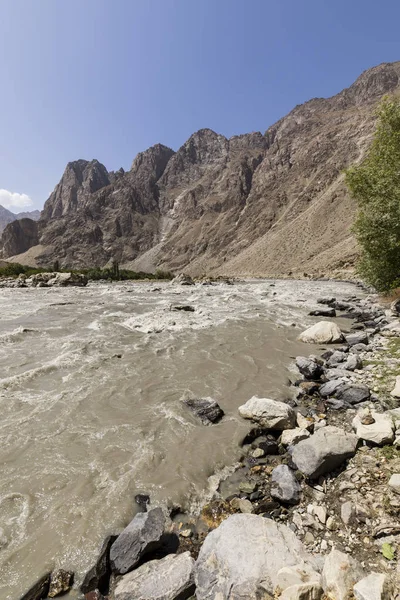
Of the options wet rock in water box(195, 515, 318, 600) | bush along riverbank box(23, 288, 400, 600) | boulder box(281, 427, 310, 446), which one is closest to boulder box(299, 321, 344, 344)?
bush along riverbank box(23, 288, 400, 600)

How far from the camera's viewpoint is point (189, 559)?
135 inches

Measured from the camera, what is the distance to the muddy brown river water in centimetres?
411

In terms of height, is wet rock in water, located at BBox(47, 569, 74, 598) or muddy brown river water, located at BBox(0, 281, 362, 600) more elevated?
muddy brown river water, located at BBox(0, 281, 362, 600)

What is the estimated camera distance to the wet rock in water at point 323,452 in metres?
4.66

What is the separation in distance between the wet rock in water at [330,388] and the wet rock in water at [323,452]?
8.28 feet

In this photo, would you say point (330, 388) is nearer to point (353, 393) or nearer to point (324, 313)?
point (353, 393)

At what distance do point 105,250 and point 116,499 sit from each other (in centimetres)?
20684

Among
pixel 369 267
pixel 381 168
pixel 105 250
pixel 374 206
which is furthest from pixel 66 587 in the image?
pixel 105 250

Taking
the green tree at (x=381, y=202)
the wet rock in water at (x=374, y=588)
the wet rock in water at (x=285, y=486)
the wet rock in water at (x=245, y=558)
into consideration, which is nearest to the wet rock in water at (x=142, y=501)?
the wet rock in water at (x=245, y=558)

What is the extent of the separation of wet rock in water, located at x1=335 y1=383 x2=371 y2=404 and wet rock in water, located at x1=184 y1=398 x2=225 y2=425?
9.74ft

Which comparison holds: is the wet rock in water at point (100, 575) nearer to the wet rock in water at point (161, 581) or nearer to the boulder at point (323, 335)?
the wet rock in water at point (161, 581)

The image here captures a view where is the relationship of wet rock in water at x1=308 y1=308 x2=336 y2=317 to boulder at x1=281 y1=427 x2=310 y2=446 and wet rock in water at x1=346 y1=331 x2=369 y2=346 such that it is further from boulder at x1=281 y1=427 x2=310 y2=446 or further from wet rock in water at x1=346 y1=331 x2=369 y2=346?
boulder at x1=281 y1=427 x2=310 y2=446

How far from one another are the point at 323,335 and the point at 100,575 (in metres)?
11.8

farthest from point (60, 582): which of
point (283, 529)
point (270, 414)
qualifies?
point (270, 414)
